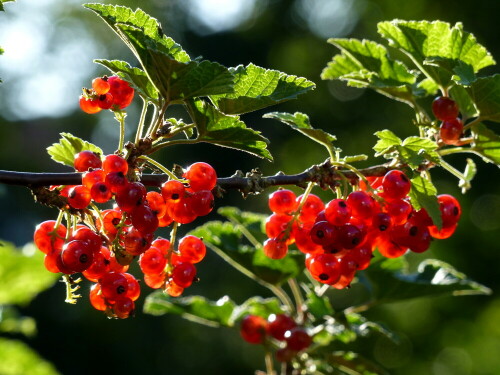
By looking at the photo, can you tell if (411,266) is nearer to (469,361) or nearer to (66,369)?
(469,361)

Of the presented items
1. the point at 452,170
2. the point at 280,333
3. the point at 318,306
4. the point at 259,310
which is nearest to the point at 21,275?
the point at 259,310

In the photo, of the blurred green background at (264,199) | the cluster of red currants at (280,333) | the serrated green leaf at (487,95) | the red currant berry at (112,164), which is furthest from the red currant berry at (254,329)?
the blurred green background at (264,199)

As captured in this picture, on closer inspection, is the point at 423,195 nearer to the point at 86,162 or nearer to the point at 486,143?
the point at 486,143

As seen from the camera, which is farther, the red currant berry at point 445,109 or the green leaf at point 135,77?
the red currant berry at point 445,109

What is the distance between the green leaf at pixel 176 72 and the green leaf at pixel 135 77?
68mm

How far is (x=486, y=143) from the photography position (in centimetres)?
211

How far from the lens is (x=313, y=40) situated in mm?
19969

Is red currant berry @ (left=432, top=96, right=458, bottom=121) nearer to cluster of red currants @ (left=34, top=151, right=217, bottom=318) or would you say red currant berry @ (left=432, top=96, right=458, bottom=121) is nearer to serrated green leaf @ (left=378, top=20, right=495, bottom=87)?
serrated green leaf @ (left=378, top=20, right=495, bottom=87)

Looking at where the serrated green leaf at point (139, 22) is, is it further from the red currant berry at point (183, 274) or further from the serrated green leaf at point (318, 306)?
the serrated green leaf at point (318, 306)

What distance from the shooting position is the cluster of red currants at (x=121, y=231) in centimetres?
162

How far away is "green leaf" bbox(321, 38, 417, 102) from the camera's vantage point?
2164 mm

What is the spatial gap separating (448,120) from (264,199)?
12576 millimetres

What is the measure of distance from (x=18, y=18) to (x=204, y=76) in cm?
2644

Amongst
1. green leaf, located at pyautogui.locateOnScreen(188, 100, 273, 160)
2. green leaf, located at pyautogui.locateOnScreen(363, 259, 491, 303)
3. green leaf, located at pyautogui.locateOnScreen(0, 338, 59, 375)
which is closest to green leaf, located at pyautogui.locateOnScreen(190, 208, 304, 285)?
green leaf, located at pyautogui.locateOnScreen(363, 259, 491, 303)
